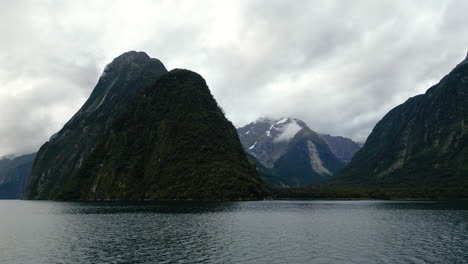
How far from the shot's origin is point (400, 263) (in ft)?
193

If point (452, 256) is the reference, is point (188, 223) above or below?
above

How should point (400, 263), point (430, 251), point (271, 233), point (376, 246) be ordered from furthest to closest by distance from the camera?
point (271, 233) → point (376, 246) → point (430, 251) → point (400, 263)

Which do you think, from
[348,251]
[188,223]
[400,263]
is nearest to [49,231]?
[188,223]

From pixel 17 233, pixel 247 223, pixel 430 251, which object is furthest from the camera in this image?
pixel 247 223

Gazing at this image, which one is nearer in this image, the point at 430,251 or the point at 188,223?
the point at 430,251

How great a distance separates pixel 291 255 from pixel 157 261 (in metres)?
24.1

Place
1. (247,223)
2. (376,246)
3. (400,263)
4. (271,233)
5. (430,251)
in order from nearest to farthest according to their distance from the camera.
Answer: (400,263)
(430,251)
(376,246)
(271,233)
(247,223)

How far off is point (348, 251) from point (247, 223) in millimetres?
50083

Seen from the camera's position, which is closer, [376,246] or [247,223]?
[376,246]

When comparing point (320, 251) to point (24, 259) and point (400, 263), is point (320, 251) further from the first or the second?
point (24, 259)

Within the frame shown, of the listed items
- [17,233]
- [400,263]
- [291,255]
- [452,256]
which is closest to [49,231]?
[17,233]

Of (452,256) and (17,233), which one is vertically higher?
(17,233)

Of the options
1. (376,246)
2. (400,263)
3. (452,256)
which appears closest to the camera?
(400,263)

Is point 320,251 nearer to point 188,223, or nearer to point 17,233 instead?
point 188,223
